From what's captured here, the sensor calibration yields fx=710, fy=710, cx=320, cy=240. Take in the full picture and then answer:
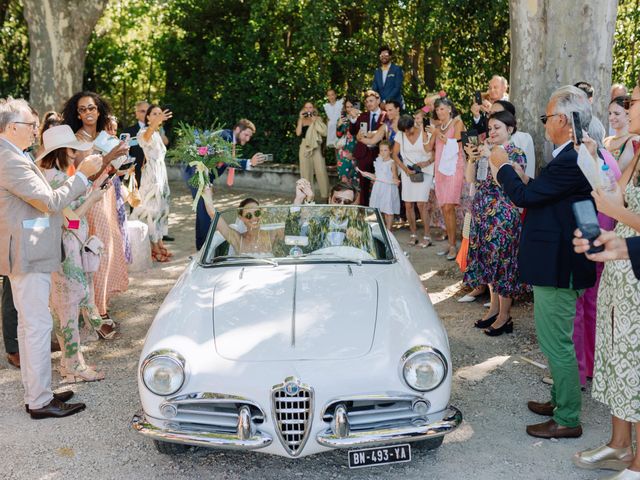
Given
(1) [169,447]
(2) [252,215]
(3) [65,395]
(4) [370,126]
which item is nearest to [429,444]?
(1) [169,447]

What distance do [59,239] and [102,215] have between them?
5.64 feet

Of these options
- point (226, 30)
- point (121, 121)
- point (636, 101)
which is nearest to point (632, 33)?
point (636, 101)

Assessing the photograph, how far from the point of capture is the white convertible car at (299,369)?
3832 millimetres

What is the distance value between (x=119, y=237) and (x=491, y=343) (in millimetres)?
3803

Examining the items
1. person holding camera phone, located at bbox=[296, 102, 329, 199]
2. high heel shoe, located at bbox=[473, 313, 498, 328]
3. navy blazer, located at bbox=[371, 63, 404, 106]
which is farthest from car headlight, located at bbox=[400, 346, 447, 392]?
person holding camera phone, located at bbox=[296, 102, 329, 199]

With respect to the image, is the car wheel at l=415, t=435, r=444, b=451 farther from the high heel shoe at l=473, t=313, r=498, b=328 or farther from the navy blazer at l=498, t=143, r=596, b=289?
the high heel shoe at l=473, t=313, r=498, b=328

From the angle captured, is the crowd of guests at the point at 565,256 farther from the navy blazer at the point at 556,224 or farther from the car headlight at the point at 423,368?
the car headlight at the point at 423,368

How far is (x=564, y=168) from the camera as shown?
4371mm

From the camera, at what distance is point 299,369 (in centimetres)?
391

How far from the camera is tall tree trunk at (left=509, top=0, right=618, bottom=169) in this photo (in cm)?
675

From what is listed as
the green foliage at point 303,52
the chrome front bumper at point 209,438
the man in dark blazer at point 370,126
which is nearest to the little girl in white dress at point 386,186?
the man in dark blazer at point 370,126

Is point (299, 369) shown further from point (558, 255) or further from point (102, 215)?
point (102, 215)

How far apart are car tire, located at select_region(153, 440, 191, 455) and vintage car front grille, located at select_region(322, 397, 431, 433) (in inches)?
41.6

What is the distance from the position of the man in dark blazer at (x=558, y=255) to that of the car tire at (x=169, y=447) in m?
2.24
